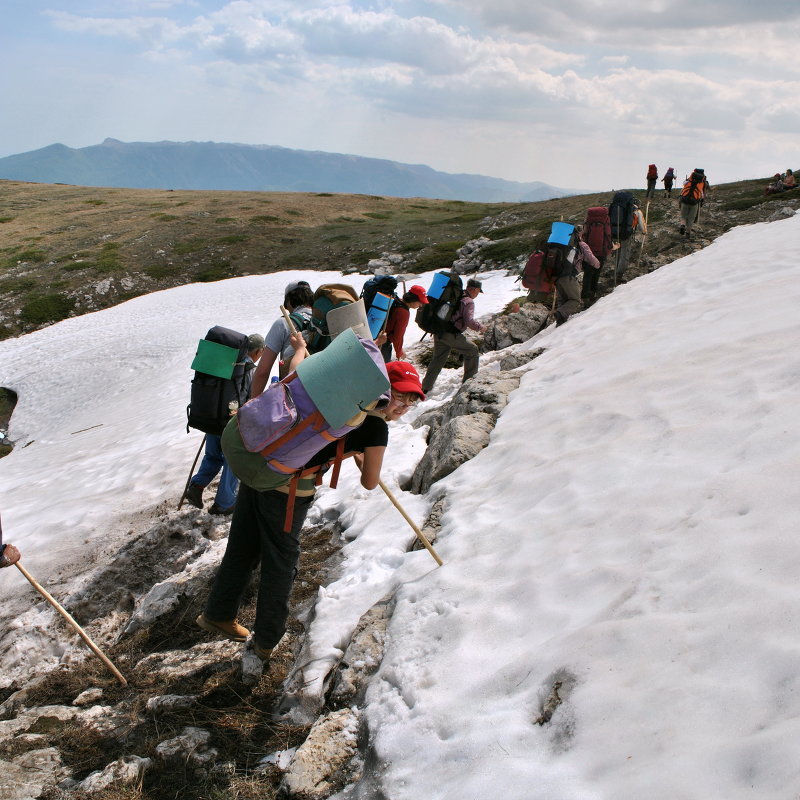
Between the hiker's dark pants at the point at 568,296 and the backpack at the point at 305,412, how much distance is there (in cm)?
1008

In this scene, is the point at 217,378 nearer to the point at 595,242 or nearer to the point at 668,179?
the point at 595,242

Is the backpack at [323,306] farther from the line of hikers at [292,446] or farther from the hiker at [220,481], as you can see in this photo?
the hiker at [220,481]

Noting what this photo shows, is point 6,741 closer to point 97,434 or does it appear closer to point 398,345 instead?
point 398,345

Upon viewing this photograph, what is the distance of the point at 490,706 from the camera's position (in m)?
3.78

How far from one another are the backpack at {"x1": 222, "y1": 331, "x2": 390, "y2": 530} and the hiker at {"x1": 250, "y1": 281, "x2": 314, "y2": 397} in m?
2.14

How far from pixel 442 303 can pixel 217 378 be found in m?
5.27

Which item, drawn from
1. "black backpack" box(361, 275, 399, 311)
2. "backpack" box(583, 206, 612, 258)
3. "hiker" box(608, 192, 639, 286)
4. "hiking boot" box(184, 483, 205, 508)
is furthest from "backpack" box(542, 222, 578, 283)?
"hiking boot" box(184, 483, 205, 508)

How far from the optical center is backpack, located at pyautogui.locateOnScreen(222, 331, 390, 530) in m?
4.21

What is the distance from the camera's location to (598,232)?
14305mm

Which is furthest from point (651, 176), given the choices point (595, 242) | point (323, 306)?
point (323, 306)

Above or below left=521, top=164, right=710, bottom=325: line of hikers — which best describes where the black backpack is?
below

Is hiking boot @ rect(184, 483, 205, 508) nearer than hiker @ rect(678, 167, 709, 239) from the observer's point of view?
Yes

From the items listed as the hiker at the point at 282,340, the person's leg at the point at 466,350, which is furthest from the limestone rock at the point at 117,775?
the person's leg at the point at 466,350

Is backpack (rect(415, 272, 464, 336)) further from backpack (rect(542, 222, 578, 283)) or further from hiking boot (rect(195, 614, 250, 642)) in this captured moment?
hiking boot (rect(195, 614, 250, 642))
